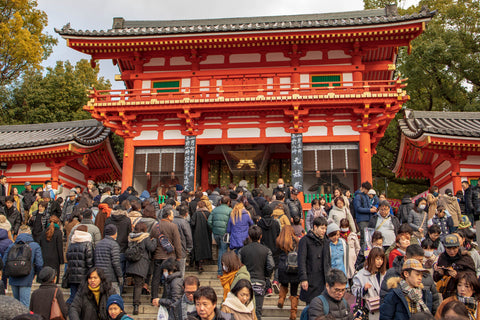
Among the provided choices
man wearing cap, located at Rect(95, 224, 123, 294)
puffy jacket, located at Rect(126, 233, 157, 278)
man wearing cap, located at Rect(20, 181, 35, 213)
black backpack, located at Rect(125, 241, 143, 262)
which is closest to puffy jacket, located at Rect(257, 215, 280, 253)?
puffy jacket, located at Rect(126, 233, 157, 278)

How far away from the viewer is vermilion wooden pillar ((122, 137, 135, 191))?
17.2 metres

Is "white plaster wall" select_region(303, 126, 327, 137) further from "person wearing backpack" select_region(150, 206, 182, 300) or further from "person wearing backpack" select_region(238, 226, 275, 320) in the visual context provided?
"person wearing backpack" select_region(238, 226, 275, 320)

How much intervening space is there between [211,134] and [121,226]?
862 centimetres

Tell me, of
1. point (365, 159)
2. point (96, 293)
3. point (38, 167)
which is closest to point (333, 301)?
point (96, 293)

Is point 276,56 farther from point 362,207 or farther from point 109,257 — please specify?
point 109,257

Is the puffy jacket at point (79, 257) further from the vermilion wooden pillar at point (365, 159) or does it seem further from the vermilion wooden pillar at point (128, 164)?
the vermilion wooden pillar at point (365, 159)

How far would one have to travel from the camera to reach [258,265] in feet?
22.4

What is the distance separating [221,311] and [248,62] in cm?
1427

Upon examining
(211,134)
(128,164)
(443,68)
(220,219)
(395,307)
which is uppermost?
(443,68)

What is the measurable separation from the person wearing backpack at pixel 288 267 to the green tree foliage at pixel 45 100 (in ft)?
76.7

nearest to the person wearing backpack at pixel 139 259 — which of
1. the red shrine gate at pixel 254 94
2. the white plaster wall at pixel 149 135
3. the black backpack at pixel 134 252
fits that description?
the black backpack at pixel 134 252

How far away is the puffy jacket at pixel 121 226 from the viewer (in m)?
8.95

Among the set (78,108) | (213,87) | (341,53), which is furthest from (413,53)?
(78,108)

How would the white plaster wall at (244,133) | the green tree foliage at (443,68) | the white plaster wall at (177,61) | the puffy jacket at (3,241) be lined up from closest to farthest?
the puffy jacket at (3,241), the white plaster wall at (244,133), the white plaster wall at (177,61), the green tree foliage at (443,68)
